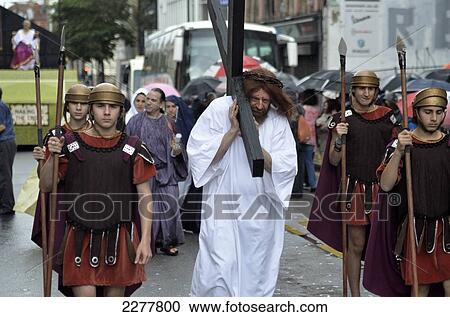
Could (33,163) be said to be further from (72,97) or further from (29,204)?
Answer: (72,97)

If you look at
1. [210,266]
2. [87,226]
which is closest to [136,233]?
[87,226]

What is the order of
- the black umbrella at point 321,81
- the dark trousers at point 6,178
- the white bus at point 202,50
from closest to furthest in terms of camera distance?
the dark trousers at point 6,178 < the black umbrella at point 321,81 < the white bus at point 202,50

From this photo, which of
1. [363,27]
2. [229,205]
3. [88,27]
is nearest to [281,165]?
[229,205]

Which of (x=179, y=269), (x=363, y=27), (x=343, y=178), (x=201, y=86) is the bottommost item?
(x=179, y=269)

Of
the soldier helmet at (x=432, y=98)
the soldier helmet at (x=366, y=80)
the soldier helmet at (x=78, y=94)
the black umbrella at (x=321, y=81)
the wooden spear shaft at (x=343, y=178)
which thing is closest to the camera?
the soldier helmet at (x=432, y=98)

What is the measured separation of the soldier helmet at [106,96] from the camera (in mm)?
5652

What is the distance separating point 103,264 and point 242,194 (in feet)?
3.72

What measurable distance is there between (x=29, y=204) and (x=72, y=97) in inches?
198

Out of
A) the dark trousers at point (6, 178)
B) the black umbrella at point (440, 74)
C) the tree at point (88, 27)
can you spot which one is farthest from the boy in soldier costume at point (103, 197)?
the tree at point (88, 27)

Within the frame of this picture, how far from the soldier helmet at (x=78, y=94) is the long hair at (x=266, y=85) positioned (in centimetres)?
138

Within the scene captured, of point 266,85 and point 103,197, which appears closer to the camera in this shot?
point 103,197

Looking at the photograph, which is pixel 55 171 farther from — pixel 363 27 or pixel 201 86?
pixel 363 27

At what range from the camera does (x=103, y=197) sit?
563 centimetres

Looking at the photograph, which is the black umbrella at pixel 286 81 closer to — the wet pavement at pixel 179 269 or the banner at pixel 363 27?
the banner at pixel 363 27
